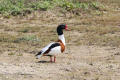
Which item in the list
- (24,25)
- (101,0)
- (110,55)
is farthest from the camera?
(101,0)

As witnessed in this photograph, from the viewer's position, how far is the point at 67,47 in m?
15.3

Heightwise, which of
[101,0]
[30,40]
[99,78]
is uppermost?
[99,78]

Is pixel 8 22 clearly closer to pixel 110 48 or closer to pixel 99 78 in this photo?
pixel 110 48

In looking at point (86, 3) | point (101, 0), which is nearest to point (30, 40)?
point (86, 3)

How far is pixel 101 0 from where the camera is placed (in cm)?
2803

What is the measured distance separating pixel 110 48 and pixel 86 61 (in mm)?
2483

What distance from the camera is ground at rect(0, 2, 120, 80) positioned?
10.8 metres

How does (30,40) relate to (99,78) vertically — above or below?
below

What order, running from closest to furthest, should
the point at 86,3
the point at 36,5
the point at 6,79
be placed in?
the point at 6,79
the point at 36,5
the point at 86,3

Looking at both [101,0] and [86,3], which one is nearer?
[86,3]

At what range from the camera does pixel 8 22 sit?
2091 centimetres

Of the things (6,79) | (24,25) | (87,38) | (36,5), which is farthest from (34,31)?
(6,79)

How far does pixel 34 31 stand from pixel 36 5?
15.0 feet

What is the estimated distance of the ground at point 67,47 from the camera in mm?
10836
